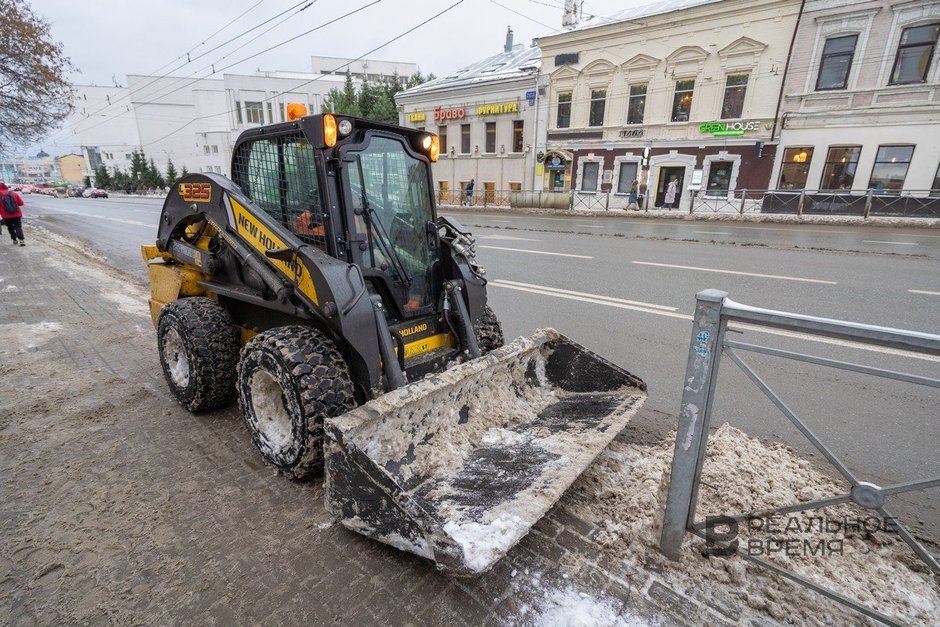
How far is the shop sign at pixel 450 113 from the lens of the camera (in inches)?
1214

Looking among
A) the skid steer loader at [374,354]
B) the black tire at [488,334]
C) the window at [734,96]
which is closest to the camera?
the skid steer loader at [374,354]

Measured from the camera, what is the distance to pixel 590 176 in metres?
26.8

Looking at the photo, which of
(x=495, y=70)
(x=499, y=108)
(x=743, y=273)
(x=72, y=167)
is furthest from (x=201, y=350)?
(x=72, y=167)

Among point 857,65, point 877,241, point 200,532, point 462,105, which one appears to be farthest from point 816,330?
point 462,105

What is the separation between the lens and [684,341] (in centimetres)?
509

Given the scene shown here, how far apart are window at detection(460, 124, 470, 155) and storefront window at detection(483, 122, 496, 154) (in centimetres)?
158

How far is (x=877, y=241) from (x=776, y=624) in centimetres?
1503

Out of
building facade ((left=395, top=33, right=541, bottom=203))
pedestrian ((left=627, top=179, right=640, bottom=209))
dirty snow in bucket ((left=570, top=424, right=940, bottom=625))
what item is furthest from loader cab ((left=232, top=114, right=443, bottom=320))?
building facade ((left=395, top=33, right=541, bottom=203))

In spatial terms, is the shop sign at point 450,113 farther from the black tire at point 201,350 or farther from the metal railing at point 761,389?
the metal railing at point 761,389

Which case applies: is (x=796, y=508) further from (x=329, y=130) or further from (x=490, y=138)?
(x=490, y=138)

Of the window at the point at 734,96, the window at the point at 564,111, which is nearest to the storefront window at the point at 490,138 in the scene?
the window at the point at 564,111

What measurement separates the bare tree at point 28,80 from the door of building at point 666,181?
2495cm

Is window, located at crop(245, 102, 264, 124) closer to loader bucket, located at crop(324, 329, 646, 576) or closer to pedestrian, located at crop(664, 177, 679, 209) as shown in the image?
pedestrian, located at crop(664, 177, 679, 209)

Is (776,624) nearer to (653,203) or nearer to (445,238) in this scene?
(445,238)
